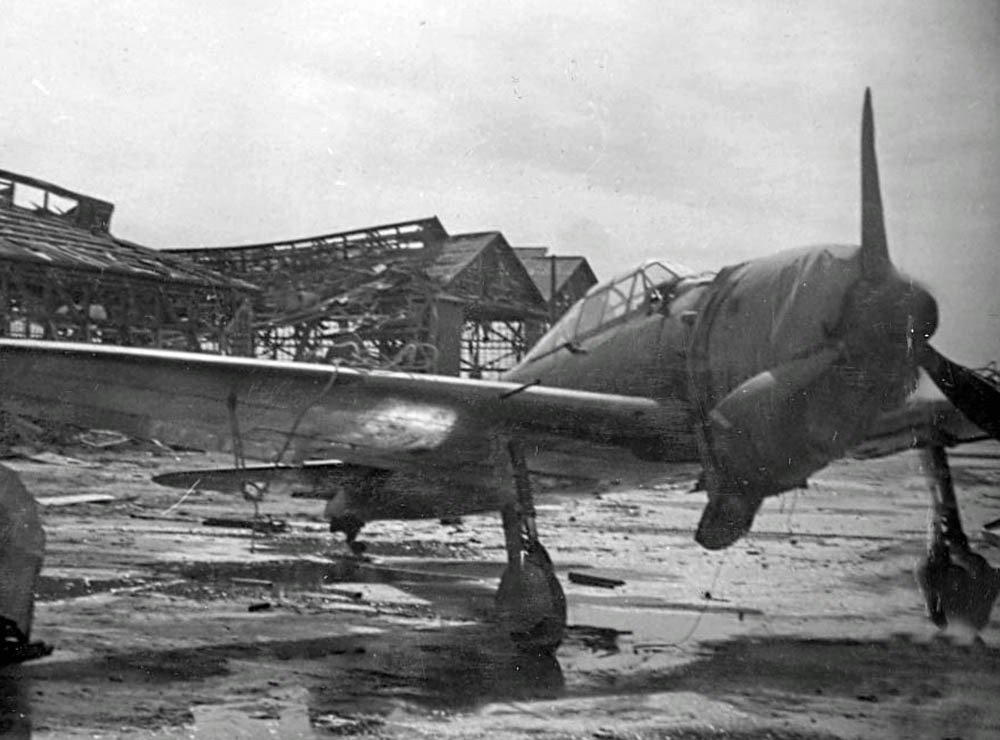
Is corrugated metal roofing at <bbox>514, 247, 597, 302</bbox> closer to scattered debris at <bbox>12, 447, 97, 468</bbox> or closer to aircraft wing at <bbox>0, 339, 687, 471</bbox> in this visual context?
aircraft wing at <bbox>0, 339, 687, 471</bbox>

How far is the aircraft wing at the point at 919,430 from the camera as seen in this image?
17.4 ft

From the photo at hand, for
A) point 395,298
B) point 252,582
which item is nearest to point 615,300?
point 395,298

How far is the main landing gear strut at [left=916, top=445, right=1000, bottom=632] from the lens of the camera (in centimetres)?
561

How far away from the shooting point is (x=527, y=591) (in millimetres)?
5082

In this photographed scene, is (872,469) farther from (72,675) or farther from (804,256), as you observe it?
(72,675)

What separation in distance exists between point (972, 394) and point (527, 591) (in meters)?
2.44

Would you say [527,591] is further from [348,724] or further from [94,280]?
[94,280]

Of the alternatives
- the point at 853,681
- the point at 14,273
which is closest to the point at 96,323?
the point at 14,273

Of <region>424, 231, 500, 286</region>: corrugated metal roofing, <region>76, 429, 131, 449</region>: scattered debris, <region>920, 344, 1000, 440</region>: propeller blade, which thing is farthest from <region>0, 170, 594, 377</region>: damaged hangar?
<region>76, 429, 131, 449</region>: scattered debris

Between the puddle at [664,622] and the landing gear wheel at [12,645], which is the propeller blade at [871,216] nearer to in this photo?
the puddle at [664,622]

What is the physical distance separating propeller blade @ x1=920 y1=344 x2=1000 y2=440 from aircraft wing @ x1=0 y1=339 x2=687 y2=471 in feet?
4.62

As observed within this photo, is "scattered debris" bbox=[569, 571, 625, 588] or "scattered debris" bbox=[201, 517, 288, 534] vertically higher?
"scattered debris" bbox=[569, 571, 625, 588]

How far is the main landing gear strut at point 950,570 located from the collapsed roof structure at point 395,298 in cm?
289

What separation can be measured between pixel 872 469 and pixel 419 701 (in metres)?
8.06
